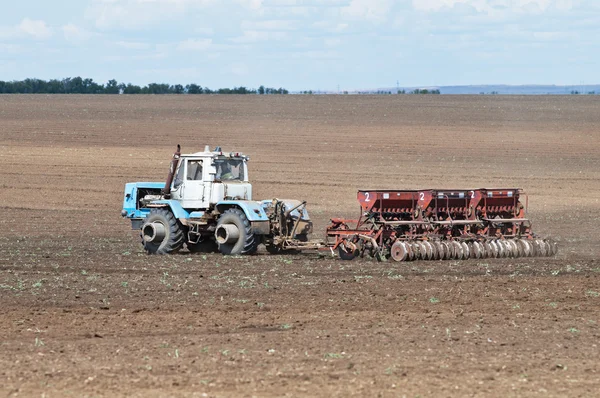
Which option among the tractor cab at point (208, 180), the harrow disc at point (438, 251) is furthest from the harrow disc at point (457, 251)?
the tractor cab at point (208, 180)

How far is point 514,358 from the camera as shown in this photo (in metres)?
11.3

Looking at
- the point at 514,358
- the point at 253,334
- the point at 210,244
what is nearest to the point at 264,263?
the point at 210,244

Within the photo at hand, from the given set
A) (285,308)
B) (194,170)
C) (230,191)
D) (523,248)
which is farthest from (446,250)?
(285,308)

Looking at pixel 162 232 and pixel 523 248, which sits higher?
pixel 523 248

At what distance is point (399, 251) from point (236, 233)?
124 inches

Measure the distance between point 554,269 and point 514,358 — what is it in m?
8.60

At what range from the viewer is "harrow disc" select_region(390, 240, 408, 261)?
20516 mm

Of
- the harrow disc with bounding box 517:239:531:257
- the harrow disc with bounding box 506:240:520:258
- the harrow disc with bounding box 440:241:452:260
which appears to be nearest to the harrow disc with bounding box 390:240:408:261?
the harrow disc with bounding box 440:241:452:260

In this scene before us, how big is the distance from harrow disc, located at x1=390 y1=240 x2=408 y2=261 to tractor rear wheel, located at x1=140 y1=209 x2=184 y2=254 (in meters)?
4.29

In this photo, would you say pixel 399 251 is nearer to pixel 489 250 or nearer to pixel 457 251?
pixel 457 251

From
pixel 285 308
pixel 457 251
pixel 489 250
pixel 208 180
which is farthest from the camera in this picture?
pixel 208 180

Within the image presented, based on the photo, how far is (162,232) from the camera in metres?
22.0

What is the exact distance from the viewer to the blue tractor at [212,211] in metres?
21.6

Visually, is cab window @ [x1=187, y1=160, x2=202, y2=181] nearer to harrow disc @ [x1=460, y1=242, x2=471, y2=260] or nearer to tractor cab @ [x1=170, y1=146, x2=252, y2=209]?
tractor cab @ [x1=170, y1=146, x2=252, y2=209]
